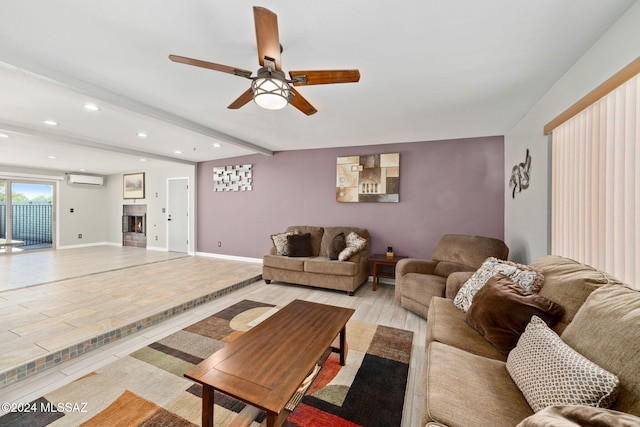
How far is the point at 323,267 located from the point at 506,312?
2.55m

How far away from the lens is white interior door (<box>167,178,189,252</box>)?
6.60 meters

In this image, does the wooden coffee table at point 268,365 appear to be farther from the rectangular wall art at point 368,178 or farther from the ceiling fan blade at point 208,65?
the rectangular wall art at point 368,178

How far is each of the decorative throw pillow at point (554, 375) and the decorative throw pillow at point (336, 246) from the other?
282cm

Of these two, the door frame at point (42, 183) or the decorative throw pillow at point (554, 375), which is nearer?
the decorative throw pillow at point (554, 375)

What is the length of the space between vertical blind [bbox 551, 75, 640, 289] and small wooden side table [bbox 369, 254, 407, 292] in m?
1.95

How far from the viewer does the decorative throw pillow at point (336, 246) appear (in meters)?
4.01

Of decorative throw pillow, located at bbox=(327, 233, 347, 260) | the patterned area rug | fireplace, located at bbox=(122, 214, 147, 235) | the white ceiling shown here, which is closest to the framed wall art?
fireplace, located at bbox=(122, 214, 147, 235)

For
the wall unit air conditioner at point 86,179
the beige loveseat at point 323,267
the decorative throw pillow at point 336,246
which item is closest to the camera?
the beige loveseat at point 323,267

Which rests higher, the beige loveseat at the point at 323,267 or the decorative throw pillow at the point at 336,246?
the decorative throw pillow at the point at 336,246

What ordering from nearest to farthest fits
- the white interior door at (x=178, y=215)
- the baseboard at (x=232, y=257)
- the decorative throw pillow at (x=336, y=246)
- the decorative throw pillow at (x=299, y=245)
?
the decorative throw pillow at (x=336, y=246) → the decorative throw pillow at (x=299, y=245) → the baseboard at (x=232, y=257) → the white interior door at (x=178, y=215)

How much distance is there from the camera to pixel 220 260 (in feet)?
18.8

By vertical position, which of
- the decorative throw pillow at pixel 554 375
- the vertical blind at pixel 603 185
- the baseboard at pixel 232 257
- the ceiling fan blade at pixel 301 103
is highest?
the ceiling fan blade at pixel 301 103

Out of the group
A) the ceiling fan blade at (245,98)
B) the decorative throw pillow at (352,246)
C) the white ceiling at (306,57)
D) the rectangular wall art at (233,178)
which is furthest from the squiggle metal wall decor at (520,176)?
the rectangular wall art at (233,178)

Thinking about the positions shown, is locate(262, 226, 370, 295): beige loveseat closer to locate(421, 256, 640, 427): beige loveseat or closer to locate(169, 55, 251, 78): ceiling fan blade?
locate(421, 256, 640, 427): beige loveseat
